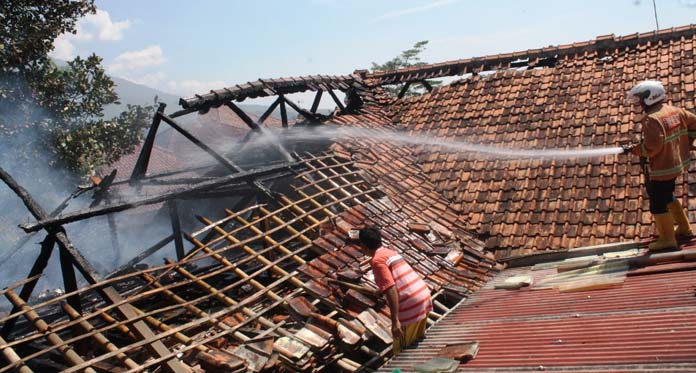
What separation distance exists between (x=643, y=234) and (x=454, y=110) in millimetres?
4726

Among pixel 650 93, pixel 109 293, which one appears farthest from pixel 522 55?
pixel 109 293

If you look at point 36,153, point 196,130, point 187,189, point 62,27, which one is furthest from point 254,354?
point 196,130

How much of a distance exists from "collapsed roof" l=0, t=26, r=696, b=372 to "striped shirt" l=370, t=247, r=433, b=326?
52 cm

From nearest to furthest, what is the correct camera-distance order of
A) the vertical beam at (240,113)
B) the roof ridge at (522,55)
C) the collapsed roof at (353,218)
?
the collapsed roof at (353,218) → the vertical beam at (240,113) → the roof ridge at (522,55)

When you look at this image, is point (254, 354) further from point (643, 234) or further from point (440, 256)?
point (643, 234)

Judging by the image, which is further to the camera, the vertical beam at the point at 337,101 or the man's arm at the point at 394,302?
the vertical beam at the point at 337,101

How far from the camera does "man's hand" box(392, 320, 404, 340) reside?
15.7ft

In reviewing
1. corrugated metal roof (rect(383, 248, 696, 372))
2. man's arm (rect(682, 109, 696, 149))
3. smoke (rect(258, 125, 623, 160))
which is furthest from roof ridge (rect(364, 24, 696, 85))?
corrugated metal roof (rect(383, 248, 696, 372))

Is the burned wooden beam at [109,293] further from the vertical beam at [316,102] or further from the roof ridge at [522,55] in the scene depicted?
the roof ridge at [522,55]

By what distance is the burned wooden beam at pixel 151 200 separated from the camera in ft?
19.3

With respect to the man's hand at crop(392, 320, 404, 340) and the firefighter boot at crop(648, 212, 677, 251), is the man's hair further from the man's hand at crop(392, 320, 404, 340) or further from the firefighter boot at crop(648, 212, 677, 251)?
the firefighter boot at crop(648, 212, 677, 251)

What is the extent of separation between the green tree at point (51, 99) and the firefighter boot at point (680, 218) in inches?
416

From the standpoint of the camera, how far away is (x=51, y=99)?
37.8 ft

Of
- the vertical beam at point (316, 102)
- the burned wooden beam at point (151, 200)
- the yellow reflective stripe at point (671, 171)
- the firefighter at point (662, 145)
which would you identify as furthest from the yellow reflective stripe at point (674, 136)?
the vertical beam at point (316, 102)
